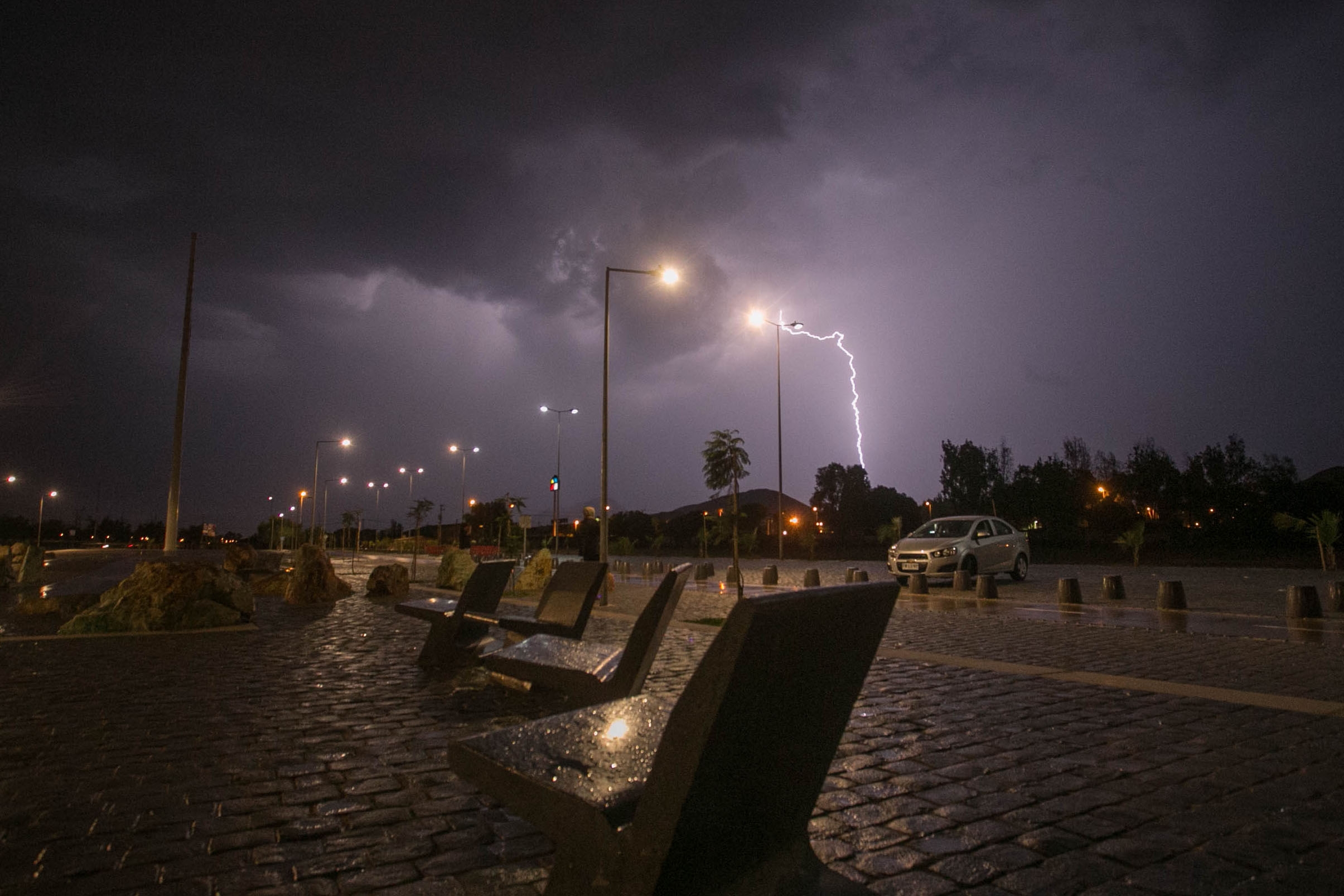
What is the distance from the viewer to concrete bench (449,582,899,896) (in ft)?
5.52

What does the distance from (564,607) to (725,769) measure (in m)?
5.01

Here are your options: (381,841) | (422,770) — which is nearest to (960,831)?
(381,841)

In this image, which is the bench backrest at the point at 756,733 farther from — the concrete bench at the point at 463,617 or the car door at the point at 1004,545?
the car door at the point at 1004,545

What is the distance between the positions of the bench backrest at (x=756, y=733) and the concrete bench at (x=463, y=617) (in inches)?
207

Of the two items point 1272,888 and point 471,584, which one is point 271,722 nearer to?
point 471,584

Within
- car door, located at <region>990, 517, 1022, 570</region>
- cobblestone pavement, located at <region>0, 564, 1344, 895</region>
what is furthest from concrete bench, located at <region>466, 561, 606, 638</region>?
car door, located at <region>990, 517, 1022, 570</region>

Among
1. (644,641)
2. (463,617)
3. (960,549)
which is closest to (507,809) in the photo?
(644,641)

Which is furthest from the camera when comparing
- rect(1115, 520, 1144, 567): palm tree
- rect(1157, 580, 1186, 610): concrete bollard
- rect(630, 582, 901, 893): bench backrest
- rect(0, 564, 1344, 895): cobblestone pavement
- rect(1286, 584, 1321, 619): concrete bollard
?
rect(1115, 520, 1144, 567): palm tree

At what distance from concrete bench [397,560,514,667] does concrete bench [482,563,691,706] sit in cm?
220

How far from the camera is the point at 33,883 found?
97.8 inches

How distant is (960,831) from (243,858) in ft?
9.02

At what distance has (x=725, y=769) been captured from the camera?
1.79 m

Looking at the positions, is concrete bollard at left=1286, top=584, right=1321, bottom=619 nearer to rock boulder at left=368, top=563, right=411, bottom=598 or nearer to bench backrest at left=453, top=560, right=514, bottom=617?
bench backrest at left=453, top=560, right=514, bottom=617

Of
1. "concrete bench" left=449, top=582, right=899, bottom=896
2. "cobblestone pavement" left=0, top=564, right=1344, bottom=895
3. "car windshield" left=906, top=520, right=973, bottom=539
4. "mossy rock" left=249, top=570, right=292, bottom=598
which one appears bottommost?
"mossy rock" left=249, top=570, right=292, bottom=598
